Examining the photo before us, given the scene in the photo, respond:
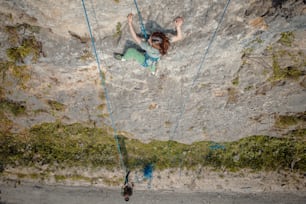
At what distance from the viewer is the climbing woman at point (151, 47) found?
5.39 meters

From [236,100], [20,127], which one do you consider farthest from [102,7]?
[20,127]

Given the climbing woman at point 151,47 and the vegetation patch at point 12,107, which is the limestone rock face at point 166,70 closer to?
the vegetation patch at point 12,107

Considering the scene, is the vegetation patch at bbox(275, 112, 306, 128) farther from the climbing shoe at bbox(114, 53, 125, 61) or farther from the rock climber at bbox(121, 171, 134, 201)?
the rock climber at bbox(121, 171, 134, 201)

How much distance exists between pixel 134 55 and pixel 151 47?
634 millimetres

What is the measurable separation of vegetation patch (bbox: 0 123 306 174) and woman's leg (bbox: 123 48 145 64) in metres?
3.28

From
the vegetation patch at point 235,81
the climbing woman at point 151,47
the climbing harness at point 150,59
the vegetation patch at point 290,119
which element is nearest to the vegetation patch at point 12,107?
the climbing woman at point 151,47

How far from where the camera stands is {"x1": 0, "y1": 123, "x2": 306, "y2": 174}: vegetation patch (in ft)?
27.3

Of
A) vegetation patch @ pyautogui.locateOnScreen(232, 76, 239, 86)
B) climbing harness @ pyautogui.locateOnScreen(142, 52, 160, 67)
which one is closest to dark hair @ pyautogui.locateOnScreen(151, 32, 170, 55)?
climbing harness @ pyautogui.locateOnScreen(142, 52, 160, 67)

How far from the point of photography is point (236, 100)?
7.21 m

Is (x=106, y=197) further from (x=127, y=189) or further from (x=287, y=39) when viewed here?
(x=287, y=39)

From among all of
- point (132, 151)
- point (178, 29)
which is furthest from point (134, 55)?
point (132, 151)

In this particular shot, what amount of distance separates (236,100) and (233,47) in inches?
75.4

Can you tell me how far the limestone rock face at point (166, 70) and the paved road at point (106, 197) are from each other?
7.02 feet

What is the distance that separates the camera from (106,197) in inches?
351
